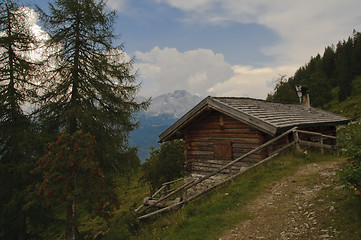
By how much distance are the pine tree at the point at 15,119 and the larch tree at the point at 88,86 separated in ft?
4.15

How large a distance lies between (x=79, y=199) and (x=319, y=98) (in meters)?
79.0

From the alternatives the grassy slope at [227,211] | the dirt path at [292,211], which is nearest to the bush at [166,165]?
the grassy slope at [227,211]

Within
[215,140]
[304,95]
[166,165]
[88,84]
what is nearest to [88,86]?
[88,84]

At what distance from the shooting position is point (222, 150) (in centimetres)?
1268

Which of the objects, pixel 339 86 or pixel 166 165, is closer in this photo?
pixel 166 165

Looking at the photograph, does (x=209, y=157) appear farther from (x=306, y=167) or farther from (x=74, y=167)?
(x=74, y=167)

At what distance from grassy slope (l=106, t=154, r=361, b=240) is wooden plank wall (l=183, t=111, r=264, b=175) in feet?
4.97

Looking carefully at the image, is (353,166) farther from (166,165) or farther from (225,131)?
(166,165)

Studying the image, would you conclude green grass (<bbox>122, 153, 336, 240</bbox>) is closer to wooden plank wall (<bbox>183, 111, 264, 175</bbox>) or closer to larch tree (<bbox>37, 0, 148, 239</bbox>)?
wooden plank wall (<bbox>183, 111, 264, 175</bbox>)

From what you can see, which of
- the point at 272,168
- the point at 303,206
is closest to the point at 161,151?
the point at 272,168

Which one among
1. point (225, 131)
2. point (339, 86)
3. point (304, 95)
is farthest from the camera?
point (339, 86)

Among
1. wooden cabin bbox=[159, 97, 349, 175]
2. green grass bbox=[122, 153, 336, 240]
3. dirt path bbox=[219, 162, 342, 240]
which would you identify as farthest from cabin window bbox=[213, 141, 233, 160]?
dirt path bbox=[219, 162, 342, 240]

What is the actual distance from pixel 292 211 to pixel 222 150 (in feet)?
20.1

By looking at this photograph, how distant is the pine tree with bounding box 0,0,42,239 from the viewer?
12797 millimetres
